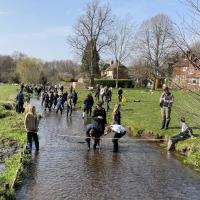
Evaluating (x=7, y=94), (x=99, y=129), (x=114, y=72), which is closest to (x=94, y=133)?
(x=99, y=129)

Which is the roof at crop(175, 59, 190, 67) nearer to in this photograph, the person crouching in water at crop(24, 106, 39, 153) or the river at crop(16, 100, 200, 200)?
the river at crop(16, 100, 200, 200)

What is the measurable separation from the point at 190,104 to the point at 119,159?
306 inches

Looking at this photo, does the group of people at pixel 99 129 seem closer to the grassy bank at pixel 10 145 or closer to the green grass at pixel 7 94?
the grassy bank at pixel 10 145

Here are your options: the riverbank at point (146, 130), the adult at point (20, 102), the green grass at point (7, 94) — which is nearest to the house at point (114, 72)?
the green grass at point (7, 94)

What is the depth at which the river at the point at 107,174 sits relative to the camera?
1245 centimetres

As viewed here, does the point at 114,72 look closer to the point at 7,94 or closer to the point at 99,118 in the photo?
the point at 7,94

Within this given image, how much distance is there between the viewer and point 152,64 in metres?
8.41

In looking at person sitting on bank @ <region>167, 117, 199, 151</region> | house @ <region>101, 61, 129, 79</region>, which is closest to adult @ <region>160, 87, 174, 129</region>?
person sitting on bank @ <region>167, 117, 199, 151</region>

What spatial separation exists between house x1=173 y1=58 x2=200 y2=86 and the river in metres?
4.71

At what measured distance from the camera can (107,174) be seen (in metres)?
14.7

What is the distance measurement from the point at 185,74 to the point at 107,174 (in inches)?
268

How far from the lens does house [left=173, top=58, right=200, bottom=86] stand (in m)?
8.38

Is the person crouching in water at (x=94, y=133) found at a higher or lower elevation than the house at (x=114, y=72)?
lower

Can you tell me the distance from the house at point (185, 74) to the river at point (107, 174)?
4.71 metres
